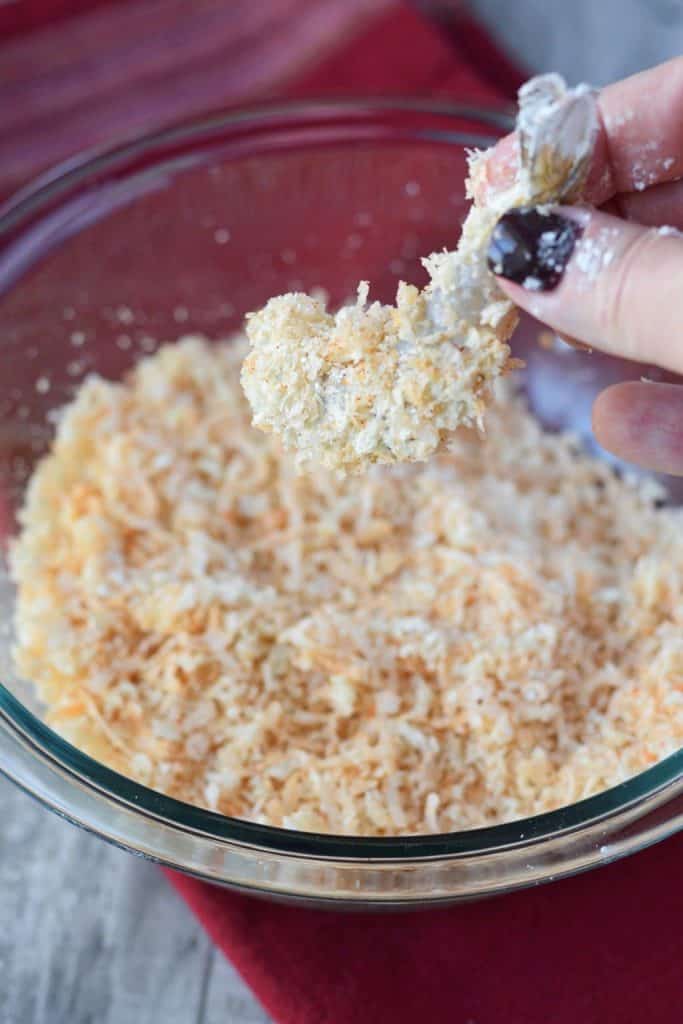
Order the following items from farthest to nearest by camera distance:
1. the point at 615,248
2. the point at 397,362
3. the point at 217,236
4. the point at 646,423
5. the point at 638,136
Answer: the point at 217,236 < the point at 646,423 < the point at 638,136 < the point at 397,362 < the point at 615,248

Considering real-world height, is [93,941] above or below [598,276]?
below

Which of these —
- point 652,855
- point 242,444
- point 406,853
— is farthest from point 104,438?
point 652,855

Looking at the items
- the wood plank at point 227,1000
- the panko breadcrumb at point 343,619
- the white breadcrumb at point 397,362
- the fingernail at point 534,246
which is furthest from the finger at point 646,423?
the wood plank at point 227,1000

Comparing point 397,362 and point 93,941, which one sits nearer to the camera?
point 397,362

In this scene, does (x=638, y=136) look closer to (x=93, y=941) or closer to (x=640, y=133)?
(x=640, y=133)

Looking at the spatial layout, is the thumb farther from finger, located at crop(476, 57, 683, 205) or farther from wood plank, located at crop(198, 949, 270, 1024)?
wood plank, located at crop(198, 949, 270, 1024)

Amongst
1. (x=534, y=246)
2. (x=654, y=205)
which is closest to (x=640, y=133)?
(x=654, y=205)

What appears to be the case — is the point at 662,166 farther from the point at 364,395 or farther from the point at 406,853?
the point at 406,853
